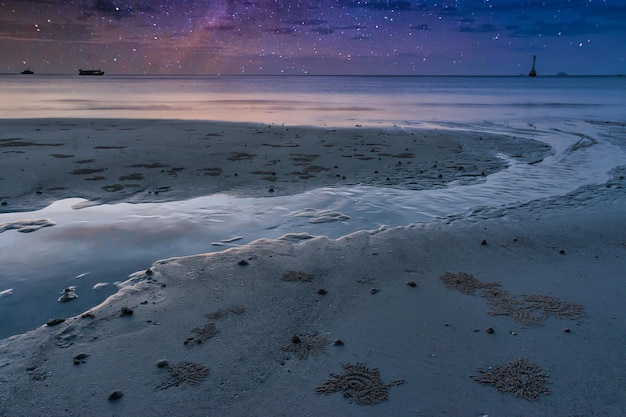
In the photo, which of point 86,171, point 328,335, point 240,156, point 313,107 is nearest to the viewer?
point 328,335

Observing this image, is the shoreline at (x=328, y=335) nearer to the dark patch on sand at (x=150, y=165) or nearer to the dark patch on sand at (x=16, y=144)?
the dark patch on sand at (x=150, y=165)

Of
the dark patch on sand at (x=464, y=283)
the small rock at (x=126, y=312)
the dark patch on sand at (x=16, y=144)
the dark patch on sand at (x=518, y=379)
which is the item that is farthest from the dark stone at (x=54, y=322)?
the dark patch on sand at (x=16, y=144)

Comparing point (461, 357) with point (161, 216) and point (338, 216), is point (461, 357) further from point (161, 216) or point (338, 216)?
point (161, 216)

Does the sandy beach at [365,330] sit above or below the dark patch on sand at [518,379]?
above

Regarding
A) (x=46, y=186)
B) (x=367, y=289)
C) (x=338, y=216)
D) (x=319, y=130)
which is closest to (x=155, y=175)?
(x=46, y=186)

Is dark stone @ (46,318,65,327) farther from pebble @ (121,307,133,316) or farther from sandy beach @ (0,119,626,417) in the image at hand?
pebble @ (121,307,133,316)

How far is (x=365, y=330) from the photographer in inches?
181

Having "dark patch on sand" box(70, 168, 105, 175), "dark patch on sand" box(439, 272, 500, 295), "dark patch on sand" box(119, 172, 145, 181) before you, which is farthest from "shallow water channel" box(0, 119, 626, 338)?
"dark patch on sand" box(70, 168, 105, 175)

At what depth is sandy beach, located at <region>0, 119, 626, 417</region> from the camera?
11.7ft

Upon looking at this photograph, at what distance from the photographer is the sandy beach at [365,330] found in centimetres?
357

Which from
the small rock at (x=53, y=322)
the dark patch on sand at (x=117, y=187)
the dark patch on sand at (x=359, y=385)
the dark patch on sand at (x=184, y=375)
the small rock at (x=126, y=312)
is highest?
the dark patch on sand at (x=117, y=187)

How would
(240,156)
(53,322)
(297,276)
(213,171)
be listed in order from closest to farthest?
(53,322) < (297,276) < (213,171) < (240,156)

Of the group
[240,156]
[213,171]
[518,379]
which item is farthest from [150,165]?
[518,379]

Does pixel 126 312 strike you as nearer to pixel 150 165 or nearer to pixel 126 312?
pixel 126 312
